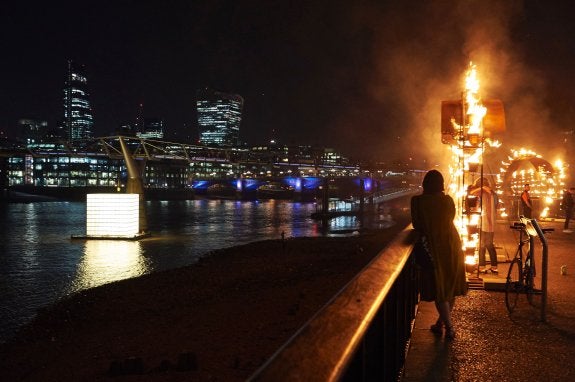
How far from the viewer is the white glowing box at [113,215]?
1101 inches

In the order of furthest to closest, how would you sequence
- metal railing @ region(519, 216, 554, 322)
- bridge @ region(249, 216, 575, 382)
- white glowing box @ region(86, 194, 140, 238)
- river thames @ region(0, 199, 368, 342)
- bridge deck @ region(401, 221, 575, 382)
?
white glowing box @ region(86, 194, 140, 238) < river thames @ region(0, 199, 368, 342) < metal railing @ region(519, 216, 554, 322) < bridge deck @ region(401, 221, 575, 382) < bridge @ region(249, 216, 575, 382)

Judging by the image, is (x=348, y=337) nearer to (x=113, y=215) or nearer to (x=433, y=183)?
(x=433, y=183)

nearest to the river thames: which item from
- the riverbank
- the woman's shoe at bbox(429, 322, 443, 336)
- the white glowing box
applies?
the white glowing box

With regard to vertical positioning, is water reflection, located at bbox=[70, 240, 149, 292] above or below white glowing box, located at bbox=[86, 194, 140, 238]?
below

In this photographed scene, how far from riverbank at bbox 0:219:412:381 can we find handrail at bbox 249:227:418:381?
4477mm

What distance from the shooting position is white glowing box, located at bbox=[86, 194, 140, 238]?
1101 inches

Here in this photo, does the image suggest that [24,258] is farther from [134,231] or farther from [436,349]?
[436,349]

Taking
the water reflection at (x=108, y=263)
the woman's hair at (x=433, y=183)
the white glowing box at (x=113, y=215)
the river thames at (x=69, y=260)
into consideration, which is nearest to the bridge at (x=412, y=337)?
the woman's hair at (x=433, y=183)

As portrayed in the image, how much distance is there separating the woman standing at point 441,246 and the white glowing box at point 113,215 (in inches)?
966

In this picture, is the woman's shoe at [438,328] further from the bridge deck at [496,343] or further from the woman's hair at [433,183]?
the woman's hair at [433,183]

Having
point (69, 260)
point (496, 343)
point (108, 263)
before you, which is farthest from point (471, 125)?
point (69, 260)

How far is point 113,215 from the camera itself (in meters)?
28.5

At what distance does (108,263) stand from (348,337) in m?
20.8

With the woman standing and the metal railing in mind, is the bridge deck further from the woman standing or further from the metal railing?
the woman standing
